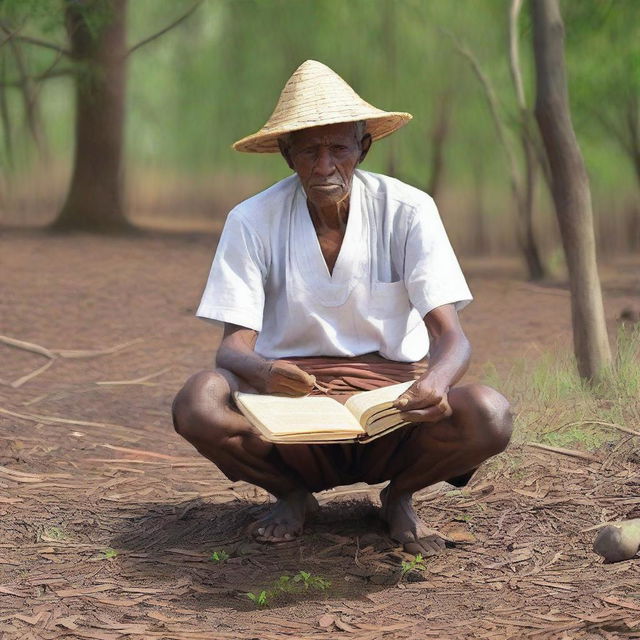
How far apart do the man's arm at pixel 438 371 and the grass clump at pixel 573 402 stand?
1.37 metres

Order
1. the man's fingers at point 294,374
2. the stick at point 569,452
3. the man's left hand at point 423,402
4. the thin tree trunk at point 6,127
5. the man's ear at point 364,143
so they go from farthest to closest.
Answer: the thin tree trunk at point 6,127
the stick at point 569,452
the man's ear at point 364,143
the man's fingers at point 294,374
the man's left hand at point 423,402

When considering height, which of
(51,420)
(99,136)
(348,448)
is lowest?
(51,420)

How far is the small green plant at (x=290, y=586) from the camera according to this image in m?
3.47

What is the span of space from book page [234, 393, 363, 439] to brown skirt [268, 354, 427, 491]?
196 millimetres

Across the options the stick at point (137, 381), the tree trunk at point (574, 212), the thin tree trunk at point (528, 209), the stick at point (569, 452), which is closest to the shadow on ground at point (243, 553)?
the stick at point (569, 452)

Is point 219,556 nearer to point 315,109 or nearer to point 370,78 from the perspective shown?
point 315,109

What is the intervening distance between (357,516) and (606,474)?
41.0 inches

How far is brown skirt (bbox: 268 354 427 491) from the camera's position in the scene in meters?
3.86

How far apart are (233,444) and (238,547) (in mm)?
415

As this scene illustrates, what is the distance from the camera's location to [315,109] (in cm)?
381

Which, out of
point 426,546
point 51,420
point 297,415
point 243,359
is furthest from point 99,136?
point 297,415

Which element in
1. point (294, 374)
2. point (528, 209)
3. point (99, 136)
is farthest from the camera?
point (99, 136)

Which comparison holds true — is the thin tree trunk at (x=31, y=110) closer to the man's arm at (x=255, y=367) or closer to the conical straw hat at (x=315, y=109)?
the conical straw hat at (x=315, y=109)

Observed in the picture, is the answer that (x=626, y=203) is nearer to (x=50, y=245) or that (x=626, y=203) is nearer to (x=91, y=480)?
(x=50, y=245)
